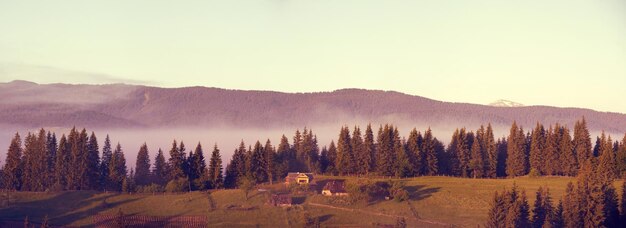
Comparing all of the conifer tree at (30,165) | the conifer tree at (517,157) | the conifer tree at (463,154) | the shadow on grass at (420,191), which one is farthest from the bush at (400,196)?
the conifer tree at (30,165)

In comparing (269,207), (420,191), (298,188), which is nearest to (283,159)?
(298,188)

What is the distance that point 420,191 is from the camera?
124m

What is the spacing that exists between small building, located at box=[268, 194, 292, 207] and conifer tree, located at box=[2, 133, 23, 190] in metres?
46.3

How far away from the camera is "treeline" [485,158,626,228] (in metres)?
98.6

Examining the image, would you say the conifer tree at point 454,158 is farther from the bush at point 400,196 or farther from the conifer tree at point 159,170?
the conifer tree at point 159,170

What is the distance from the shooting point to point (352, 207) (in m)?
114

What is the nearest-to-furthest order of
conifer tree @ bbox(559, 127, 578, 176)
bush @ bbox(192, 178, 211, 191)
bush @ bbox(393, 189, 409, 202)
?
bush @ bbox(393, 189, 409, 202) → bush @ bbox(192, 178, 211, 191) → conifer tree @ bbox(559, 127, 578, 176)

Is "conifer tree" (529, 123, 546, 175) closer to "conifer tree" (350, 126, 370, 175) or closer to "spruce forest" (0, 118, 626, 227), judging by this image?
"spruce forest" (0, 118, 626, 227)

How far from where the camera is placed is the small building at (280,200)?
114938 mm

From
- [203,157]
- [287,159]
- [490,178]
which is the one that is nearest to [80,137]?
[203,157]

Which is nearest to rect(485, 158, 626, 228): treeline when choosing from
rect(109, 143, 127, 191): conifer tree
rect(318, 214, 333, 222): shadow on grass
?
rect(318, 214, 333, 222): shadow on grass

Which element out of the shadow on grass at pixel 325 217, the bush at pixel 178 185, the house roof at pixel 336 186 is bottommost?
the shadow on grass at pixel 325 217

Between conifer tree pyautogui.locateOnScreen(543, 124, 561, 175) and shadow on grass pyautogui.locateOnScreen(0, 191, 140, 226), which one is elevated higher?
conifer tree pyautogui.locateOnScreen(543, 124, 561, 175)

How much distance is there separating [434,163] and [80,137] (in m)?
63.8
